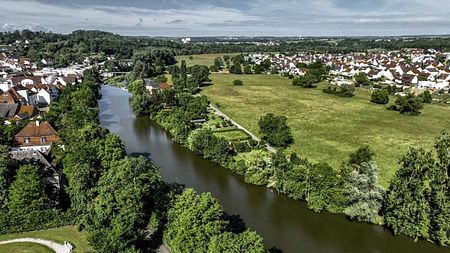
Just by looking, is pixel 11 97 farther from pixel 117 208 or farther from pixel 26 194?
pixel 117 208

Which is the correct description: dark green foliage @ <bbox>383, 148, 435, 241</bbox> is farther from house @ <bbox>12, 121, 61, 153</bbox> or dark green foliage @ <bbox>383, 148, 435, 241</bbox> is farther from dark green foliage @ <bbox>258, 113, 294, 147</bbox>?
house @ <bbox>12, 121, 61, 153</bbox>

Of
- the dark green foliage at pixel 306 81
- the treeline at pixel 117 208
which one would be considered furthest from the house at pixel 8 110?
the dark green foliage at pixel 306 81

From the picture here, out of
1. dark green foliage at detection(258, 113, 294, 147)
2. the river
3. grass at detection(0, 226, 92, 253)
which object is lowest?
the river

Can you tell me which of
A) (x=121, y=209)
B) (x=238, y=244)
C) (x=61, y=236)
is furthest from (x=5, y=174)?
(x=238, y=244)

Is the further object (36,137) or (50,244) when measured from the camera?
(36,137)

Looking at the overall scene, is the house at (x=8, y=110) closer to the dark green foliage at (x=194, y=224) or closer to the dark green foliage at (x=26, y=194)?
the dark green foliage at (x=26, y=194)

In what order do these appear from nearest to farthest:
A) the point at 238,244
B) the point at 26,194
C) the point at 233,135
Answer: the point at 238,244
the point at 26,194
the point at 233,135

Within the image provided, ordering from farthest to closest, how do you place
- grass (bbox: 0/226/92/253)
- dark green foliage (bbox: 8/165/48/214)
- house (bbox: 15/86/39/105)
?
house (bbox: 15/86/39/105), dark green foliage (bbox: 8/165/48/214), grass (bbox: 0/226/92/253)

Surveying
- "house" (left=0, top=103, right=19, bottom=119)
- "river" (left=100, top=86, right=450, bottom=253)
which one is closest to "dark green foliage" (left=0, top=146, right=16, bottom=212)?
"river" (left=100, top=86, right=450, bottom=253)
